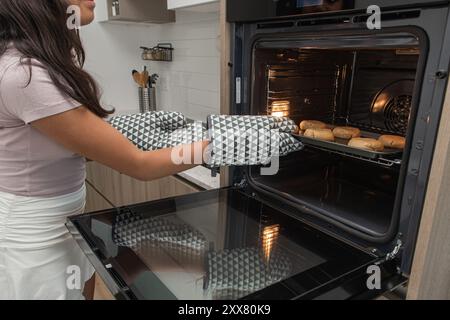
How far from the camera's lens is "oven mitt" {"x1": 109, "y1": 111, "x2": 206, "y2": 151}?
870mm

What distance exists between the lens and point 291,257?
26.9 inches

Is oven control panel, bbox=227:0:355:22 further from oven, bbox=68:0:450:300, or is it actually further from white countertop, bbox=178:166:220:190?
white countertop, bbox=178:166:220:190

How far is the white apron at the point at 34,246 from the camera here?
0.82m

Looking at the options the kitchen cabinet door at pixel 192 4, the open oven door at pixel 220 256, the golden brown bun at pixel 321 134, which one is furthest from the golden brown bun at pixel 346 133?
the kitchen cabinet door at pixel 192 4

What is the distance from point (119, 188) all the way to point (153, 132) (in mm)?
1130

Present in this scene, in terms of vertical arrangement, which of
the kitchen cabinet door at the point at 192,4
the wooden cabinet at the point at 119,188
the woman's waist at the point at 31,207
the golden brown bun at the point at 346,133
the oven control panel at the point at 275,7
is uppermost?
the kitchen cabinet door at the point at 192,4

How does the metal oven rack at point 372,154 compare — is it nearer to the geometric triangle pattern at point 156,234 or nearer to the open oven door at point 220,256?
the open oven door at point 220,256

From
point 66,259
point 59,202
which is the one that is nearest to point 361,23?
point 59,202

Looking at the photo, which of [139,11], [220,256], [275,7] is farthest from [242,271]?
[139,11]

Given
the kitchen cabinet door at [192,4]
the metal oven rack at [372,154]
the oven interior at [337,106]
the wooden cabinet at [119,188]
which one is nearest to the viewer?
the metal oven rack at [372,154]

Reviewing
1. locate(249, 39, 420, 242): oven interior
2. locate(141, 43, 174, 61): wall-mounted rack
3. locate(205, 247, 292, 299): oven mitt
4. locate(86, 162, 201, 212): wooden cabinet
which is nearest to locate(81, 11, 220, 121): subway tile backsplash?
locate(141, 43, 174, 61): wall-mounted rack

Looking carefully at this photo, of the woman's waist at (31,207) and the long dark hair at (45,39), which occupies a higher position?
the long dark hair at (45,39)

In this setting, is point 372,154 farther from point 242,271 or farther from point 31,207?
point 31,207

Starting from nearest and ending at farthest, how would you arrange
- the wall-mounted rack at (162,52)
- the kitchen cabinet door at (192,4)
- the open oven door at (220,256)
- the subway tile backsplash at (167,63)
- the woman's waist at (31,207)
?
the open oven door at (220,256) → the woman's waist at (31,207) → the kitchen cabinet door at (192,4) → the subway tile backsplash at (167,63) → the wall-mounted rack at (162,52)
